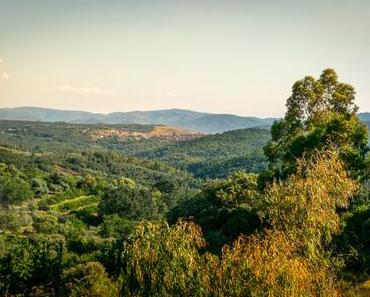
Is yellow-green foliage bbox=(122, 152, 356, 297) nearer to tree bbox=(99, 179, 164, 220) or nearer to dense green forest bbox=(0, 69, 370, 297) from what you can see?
dense green forest bbox=(0, 69, 370, 297)

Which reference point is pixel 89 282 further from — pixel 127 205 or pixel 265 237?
pixel 127 205

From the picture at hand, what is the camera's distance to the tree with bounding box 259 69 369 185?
31.4 m

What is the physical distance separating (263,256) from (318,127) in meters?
19.4

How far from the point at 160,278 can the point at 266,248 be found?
3.24 meters

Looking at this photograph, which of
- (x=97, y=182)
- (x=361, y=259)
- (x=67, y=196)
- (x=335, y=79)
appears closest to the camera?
(x=361, y=259)

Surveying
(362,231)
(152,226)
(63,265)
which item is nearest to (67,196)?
(63,265)

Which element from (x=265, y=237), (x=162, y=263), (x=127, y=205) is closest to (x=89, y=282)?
(x=162, y=263)

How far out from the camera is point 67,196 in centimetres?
11938

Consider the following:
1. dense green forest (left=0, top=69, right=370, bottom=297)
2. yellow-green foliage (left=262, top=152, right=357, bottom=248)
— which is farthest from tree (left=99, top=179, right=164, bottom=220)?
yellow-green foliage (left=262, top=152, right=357, bottom=248)

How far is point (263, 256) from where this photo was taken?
14.2 metres

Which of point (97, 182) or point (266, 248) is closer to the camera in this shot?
point (266, 248)

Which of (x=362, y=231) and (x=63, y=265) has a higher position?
(x=362, y=231)

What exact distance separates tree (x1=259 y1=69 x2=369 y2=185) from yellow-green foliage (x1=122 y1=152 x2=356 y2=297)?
1456cm

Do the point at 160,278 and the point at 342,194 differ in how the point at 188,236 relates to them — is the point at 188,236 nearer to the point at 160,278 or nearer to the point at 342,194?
the point at 160,278
